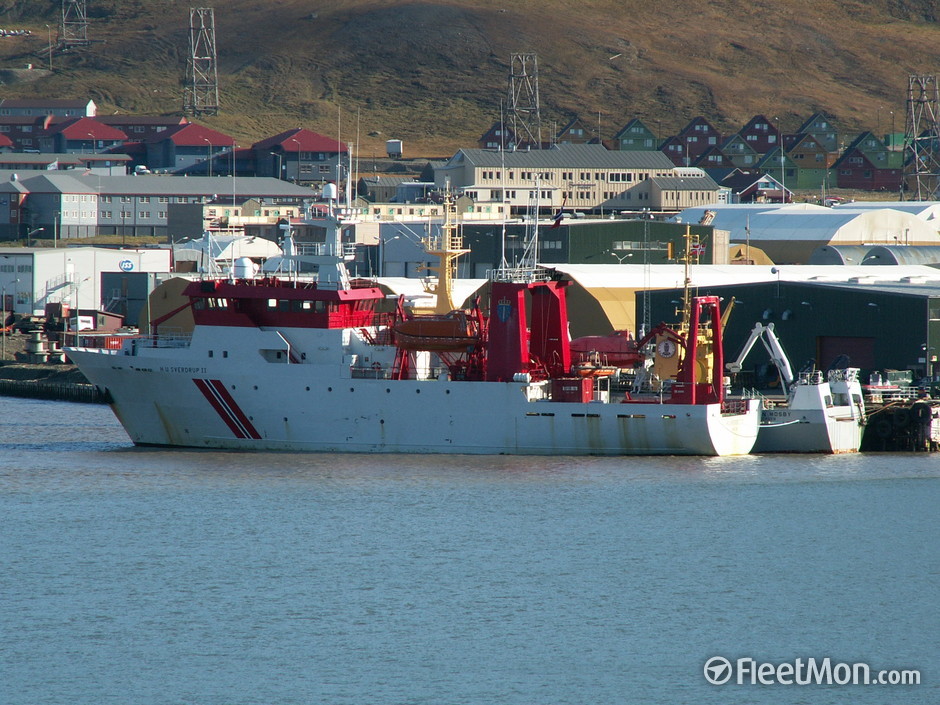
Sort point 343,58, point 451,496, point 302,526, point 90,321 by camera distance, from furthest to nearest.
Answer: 1. point 343,58
2. point 90,321
3. point 451,496
4. point 302,526

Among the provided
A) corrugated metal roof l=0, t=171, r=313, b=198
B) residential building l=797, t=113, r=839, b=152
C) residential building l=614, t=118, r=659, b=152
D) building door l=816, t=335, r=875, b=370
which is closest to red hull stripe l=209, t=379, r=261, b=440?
building door l=816, t=335, r=875, b=370

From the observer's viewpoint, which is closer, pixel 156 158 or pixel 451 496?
pixel 451 496

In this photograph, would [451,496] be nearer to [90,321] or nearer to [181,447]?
[181,447]

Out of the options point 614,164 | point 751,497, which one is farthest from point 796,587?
point 614,164

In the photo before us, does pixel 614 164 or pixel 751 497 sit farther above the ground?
pixel 614 164

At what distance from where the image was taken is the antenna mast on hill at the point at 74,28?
139 metres

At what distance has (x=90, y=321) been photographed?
55.6 metres

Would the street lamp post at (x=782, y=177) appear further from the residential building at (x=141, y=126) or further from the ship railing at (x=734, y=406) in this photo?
the ship railing at (x=734, y=406)

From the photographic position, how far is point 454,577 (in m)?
23.8

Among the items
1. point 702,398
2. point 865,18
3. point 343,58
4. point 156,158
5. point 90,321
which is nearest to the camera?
point 702,398

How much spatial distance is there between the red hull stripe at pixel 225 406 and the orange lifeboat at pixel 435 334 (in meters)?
3.94

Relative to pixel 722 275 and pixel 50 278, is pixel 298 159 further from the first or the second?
pixel 722 275

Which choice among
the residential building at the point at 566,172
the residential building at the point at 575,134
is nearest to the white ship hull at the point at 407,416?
the residential building at the point at 566,172

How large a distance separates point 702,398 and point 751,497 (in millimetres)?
3925
